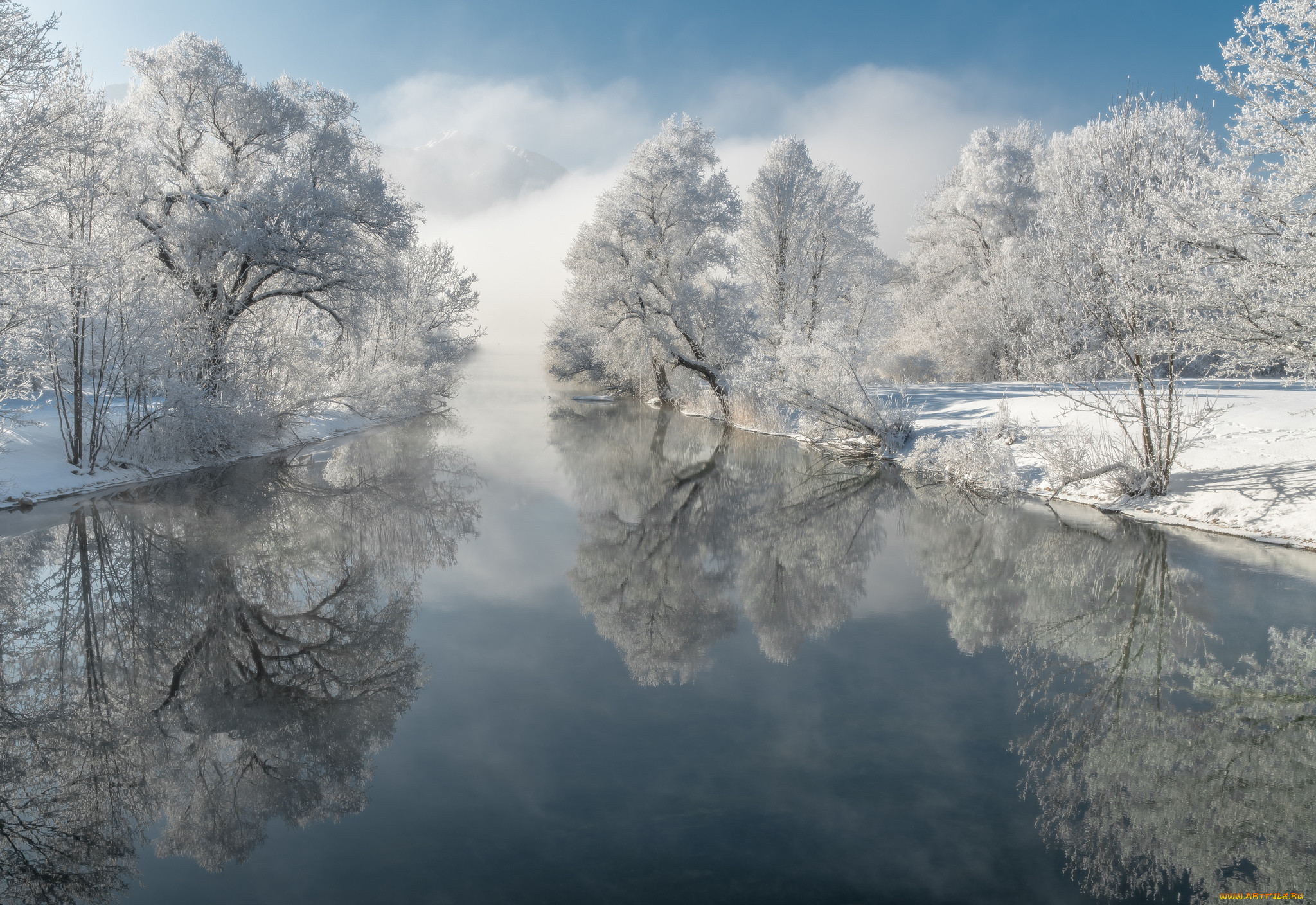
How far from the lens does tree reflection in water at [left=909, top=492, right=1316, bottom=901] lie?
385 cm

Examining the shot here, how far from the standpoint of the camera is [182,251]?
1577 centimetres

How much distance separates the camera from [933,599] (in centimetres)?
790

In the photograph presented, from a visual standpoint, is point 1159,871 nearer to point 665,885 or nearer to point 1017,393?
point 665,885

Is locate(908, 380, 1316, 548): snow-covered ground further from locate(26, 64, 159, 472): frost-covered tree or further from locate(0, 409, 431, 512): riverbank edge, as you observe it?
locate(26, 64, 159, 472): frost-covered tree

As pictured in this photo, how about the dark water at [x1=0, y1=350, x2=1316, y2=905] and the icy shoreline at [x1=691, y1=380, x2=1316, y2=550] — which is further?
the icy shoreline at [x1=691, y1=380, x2=1316, y2=550]

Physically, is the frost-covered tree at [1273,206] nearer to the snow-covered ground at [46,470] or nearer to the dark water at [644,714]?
the dark water at [644,714]

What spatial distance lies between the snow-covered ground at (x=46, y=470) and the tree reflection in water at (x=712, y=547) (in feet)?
26.3

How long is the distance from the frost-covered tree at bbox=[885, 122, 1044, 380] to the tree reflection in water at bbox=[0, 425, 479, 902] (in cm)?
2504

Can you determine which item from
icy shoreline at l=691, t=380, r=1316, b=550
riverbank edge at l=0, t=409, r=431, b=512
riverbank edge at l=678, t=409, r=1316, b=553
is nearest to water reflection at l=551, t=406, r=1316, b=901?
riverbank edge at l=678, t=409, r=1316, b=553

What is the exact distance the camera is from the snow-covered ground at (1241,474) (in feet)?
33.3

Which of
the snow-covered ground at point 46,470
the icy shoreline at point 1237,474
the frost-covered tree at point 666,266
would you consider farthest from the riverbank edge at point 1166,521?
the snow-covered ground at point 46,470

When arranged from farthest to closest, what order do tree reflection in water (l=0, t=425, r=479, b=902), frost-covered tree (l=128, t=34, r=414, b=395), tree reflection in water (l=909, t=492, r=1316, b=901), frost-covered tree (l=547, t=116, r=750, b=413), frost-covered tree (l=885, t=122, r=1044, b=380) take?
frost-covered tree (l=885, t=122, r=1044, b=380) → frost-covered tree (l=547, t=116, r=750, b=413) → frost-covered tree (l=128, t=34, r=414, b=395) → tree reflection in water (l=0, t=425, r=479, b=902) → tree reflection in water (l=909, t=492, r=1316, b=901)

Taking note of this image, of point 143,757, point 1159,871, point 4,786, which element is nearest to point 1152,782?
point 1159,871

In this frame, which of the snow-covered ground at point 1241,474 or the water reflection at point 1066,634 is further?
the snow-covered ground at point 1241,474
